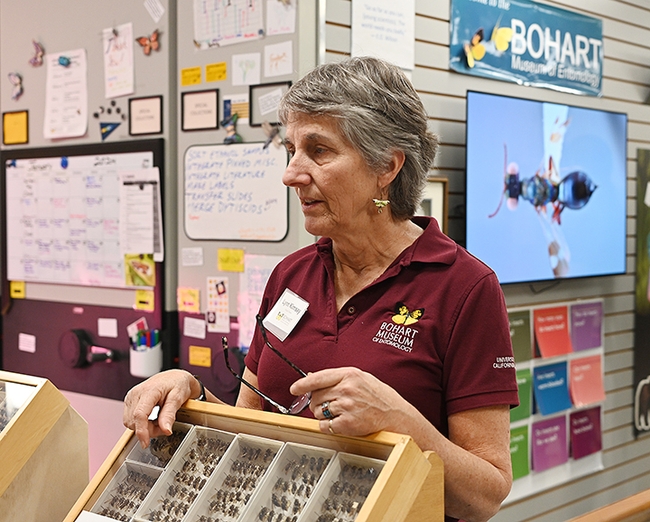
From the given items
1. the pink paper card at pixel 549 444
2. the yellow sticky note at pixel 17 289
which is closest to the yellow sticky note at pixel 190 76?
the yellow sticky note at pixel 17 289

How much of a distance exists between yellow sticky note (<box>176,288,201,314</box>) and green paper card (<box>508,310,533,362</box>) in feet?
5.36

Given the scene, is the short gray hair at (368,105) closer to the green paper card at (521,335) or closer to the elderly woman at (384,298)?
the elderly woman at (384,298)

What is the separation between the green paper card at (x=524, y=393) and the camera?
13.3 feet

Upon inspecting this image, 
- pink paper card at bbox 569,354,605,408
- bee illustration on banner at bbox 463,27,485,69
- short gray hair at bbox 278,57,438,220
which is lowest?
pink paper card at bbox 569,354,605,408

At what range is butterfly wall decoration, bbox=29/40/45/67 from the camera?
387cm

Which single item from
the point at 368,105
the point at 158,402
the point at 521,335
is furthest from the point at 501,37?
the point at 158,402

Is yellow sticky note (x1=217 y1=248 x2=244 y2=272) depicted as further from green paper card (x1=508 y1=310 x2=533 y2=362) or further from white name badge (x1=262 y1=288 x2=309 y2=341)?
green paper card (x1=508 y1=310 x2=533 y2=362)

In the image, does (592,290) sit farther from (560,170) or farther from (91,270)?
(91,270)

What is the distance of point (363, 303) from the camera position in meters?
1.63

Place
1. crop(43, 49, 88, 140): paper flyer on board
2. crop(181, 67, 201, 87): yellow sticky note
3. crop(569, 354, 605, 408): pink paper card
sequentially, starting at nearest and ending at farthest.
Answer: crop(181, 67, 201, 87): yellow sticky note, crop(43, 49, 88, 140): paper flyer on board, crop(569, 354, 605, 408): pink paper card

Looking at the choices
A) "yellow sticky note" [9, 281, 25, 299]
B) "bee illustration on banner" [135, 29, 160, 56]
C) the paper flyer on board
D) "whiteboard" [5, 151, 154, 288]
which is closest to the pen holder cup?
"whiteboard" [5, 151, 154, 288]

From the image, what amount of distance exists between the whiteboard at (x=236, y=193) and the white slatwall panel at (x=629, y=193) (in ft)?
3.18

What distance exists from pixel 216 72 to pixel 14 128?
4.60 ft

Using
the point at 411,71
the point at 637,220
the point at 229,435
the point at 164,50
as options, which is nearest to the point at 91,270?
the point at 164,50
